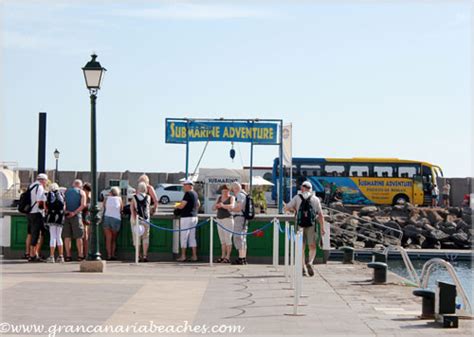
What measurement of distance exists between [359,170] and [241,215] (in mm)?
42275

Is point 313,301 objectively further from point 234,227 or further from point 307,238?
point 234,227

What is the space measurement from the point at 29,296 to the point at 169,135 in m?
22.8

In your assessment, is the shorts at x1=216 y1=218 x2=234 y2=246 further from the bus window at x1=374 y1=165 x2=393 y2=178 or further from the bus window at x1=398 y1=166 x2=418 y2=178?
the bus window at x1=398 y1=166 x2=418 y2=178

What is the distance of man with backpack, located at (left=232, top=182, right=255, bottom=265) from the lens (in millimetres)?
21609

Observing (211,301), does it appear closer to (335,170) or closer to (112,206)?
(112,206)

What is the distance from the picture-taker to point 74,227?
70.3 feet

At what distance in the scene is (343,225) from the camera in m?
48.1

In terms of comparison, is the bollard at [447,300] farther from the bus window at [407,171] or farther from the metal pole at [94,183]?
the bus window at [407,171]

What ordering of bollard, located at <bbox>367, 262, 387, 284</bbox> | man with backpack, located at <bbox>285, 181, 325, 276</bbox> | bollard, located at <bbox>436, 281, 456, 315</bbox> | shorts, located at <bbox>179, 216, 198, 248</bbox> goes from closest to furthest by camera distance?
1. bollard, located at <bbox>436, 281, 456, 315</bbox>
2. bollard, located at <bbox>367, 262, 387, 284</bbox>
3. man with backpack, located at <bbox>285, 181, 325, 276</bbox>
4. shorts, located at <bbox>179, 216, 198, 248</bbox>

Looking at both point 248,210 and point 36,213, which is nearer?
point 36,213

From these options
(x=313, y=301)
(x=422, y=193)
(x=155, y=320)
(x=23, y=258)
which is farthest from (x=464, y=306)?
(x=422, y=193)

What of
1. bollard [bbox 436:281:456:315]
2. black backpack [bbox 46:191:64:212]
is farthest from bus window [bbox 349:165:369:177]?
bollard [bbox 436:281:456:315]

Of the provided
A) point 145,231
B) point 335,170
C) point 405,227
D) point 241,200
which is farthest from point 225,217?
point 335,170

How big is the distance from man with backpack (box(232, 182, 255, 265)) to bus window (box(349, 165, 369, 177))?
41.9m
